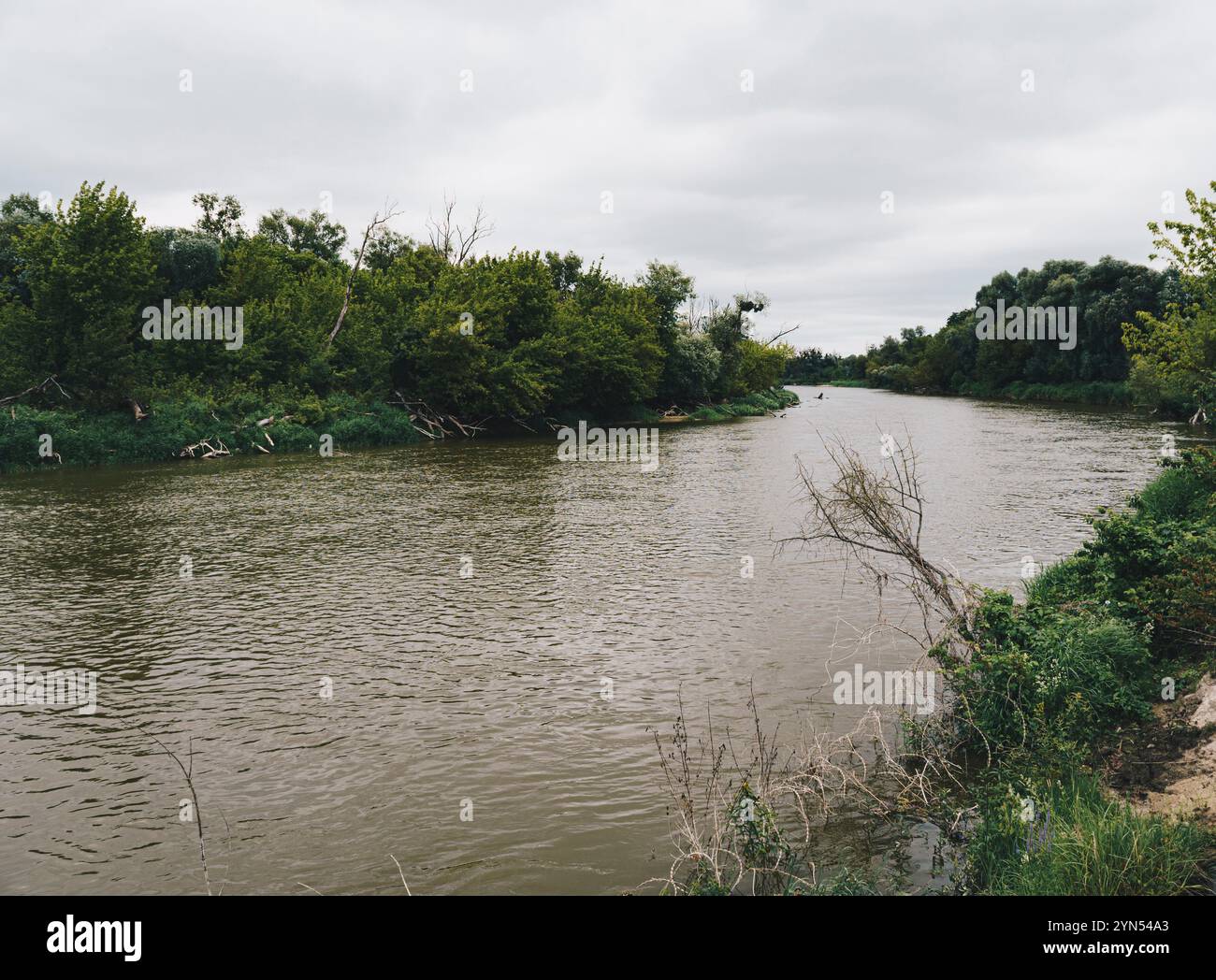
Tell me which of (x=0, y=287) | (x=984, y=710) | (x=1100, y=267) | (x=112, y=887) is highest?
(x=1100, y=267)

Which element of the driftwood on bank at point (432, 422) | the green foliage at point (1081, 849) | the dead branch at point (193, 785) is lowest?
the dead branch at point (193, 785)

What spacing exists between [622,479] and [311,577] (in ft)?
53.3

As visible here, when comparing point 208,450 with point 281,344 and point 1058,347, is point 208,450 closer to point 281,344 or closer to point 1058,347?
point 281,344

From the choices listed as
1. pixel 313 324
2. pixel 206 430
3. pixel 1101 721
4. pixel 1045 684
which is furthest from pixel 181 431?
pixel 1101 721

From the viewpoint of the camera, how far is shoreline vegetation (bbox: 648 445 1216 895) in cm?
629

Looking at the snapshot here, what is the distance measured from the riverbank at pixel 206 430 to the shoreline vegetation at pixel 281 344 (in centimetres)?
8

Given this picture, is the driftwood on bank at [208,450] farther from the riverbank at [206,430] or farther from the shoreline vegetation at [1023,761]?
the shoreline vegetation at [1023,761]

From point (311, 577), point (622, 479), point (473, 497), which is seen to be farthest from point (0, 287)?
point (311, 577)

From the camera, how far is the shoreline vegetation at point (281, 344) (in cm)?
3612

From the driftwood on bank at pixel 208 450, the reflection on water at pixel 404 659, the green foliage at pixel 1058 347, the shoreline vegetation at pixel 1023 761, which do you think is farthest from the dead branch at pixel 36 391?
the green foliage at pixel 1058 347
